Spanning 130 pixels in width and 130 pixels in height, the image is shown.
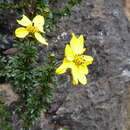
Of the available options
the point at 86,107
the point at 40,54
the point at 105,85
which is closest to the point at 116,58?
the point at 105,85

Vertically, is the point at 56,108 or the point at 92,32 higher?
the point at 92,32

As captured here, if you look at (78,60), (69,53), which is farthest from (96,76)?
(69,53)

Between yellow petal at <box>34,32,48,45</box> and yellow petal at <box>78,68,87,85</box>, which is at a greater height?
yellow petal at <box>34,32,48,45</box>

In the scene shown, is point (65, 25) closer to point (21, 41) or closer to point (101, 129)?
point (21, 41)

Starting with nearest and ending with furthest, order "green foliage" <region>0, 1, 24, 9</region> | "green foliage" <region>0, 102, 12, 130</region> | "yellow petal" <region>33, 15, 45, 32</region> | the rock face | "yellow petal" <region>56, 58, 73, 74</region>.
Answer: 1. "yellow petal" <region>56, 58, 73, 74</region>
2. "yellow petal" <region>33, 15, 45, 32</region>
3. "green foliage" <region>0, 102, 12, 130</region>
4. "green foliage" <region>0, 1, 24, 9</region>
5. the rock face

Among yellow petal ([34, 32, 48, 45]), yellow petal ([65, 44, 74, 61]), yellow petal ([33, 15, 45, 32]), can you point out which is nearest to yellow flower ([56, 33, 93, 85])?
yellow petal ([65, 44, 74, 61])

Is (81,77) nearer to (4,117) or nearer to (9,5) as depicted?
(4,117)

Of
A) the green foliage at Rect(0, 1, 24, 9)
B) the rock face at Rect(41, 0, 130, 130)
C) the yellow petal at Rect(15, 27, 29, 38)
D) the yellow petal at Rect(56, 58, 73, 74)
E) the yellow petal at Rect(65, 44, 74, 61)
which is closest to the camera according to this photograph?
the yellow petal at Rect(56, 58, 73, 74)

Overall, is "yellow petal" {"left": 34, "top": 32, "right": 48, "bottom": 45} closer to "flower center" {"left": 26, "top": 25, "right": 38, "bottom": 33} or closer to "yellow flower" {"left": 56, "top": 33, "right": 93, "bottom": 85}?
"flower center" {"left": 26, "top": 25, "right": 38, "bottom": 33}
